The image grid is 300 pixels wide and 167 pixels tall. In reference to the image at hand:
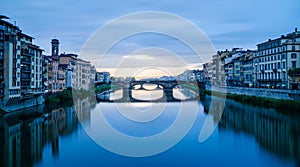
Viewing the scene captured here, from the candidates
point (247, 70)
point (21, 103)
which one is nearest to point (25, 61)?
point (21, 103)

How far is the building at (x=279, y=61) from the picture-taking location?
1870 centimetres

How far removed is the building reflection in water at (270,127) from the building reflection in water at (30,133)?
235 inches

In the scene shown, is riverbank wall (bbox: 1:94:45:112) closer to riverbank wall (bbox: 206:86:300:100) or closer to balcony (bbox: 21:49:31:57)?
balcony (bbox: 21:49:31:57)

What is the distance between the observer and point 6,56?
1430 cm

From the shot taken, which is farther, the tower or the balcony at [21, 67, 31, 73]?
the tower

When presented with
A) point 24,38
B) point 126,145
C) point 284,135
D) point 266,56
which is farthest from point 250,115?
point 24,38

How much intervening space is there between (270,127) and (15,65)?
12.2 meters

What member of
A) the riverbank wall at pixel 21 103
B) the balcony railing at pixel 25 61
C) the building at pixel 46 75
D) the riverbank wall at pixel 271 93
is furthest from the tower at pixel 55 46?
the riverbank wall at pixel 271 93

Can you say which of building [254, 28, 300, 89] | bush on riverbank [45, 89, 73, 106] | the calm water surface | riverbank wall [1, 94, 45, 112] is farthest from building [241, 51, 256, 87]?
riverbank wall [1, 94, 45, 112]

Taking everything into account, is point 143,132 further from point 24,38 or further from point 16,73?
point 24,38

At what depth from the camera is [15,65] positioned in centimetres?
1514

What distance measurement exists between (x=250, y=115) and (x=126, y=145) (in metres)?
7.46

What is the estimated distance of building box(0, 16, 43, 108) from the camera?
46.6 feet

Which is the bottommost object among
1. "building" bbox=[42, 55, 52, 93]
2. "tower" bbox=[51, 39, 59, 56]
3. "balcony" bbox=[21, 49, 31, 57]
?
"building" bbox=[42, 55, 52, 93]
